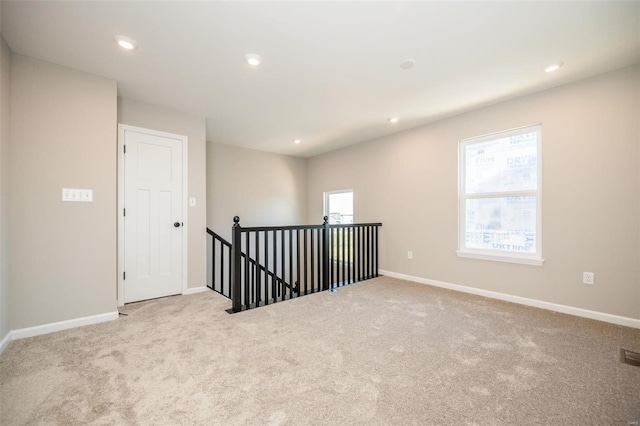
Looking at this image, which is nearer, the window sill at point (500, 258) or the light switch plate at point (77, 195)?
the light switch plate at point (77, 195)

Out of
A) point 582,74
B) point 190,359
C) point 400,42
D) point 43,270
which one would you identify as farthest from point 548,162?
point 43,270

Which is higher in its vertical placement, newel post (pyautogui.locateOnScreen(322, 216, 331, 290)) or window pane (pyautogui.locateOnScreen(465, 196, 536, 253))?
window pane (pyautogui.locateOnScreen(465, 196, 536, 253))

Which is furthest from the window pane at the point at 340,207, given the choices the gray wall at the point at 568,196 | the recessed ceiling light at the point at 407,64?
the recessed ceiling light at the point at 407,64

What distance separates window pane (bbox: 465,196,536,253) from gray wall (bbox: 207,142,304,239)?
3240mm

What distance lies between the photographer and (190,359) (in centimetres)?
189

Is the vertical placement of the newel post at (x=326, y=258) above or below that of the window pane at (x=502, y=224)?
below

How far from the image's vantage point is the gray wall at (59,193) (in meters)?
2.27

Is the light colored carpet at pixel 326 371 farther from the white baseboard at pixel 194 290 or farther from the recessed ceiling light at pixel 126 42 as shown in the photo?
the recessed ceiling light at pixel 126 42

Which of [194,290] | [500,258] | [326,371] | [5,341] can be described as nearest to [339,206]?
[500,258]

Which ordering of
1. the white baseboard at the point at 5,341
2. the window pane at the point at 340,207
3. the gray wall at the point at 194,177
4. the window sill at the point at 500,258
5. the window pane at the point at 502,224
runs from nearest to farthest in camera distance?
the white baseboard at the point at 5,341, the window sill at the point at 500,258, the window pane at the point at 502,224, the gray wall at the point at 194,177, the window pane at the point at 340,207

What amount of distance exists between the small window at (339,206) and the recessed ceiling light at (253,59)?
3.27 metres

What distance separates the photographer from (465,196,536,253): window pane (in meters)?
3.09

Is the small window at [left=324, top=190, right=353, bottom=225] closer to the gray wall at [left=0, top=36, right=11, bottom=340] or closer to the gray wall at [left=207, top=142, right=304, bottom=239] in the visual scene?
the gray wall at [left=207, top=142, right=304, bottom=239]

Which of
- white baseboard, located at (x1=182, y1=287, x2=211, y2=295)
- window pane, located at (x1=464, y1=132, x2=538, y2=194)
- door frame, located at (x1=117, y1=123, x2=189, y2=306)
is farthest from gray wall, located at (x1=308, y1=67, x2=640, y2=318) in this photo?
door frame, located at (x1=117, y1=123, x2=189, y2=306)
